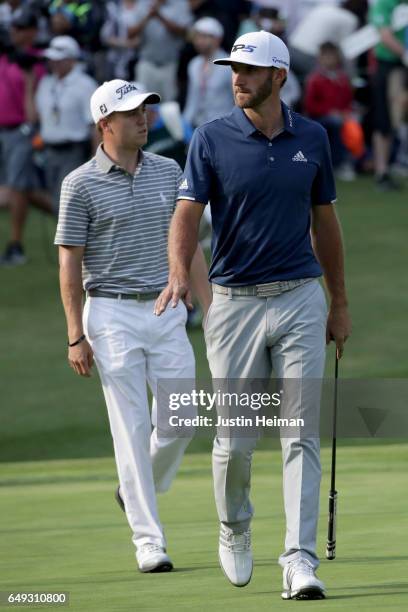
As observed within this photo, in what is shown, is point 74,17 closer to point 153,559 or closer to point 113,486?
point 113,486

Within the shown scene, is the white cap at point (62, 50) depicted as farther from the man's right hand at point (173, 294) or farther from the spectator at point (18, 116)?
the man's right hand at point (173, 294)

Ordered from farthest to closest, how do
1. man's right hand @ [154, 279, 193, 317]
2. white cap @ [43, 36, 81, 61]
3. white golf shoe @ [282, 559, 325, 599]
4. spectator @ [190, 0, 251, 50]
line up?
spectator @ [190, 0, 251, 50]
white cap @ [43, 36, 81, 61]
man's right hand @ [154, 279, 193, 317]
white golf shoe @ [282, 559, 325, 599]

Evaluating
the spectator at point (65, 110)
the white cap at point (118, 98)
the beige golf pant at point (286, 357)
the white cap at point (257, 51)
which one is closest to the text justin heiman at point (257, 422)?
the beige golf pant at point (286, 357)

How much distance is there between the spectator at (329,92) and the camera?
2002 cm

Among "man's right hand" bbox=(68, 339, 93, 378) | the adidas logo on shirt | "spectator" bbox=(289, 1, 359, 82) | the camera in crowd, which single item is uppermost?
the adidas logo on shirt

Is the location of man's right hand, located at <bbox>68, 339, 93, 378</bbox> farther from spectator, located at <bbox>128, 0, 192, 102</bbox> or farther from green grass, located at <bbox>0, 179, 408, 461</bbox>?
spectator, located at <bbox>128, 0, 192, 102</bbox>

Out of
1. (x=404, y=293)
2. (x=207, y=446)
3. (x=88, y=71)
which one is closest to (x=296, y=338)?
(x=207, y=446)

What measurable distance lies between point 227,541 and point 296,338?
87cm

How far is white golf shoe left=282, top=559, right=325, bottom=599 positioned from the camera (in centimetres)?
588

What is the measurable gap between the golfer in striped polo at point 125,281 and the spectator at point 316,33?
13.7 meters

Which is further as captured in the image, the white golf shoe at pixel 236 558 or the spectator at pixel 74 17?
the spectator at pixel 74 17

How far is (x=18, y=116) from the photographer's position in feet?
55.3

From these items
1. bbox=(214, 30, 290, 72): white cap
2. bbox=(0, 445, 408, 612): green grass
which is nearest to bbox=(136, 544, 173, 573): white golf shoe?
bbox=(0, 445, 408, 612): green grass

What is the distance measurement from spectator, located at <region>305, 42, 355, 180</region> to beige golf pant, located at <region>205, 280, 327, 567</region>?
13983mm
